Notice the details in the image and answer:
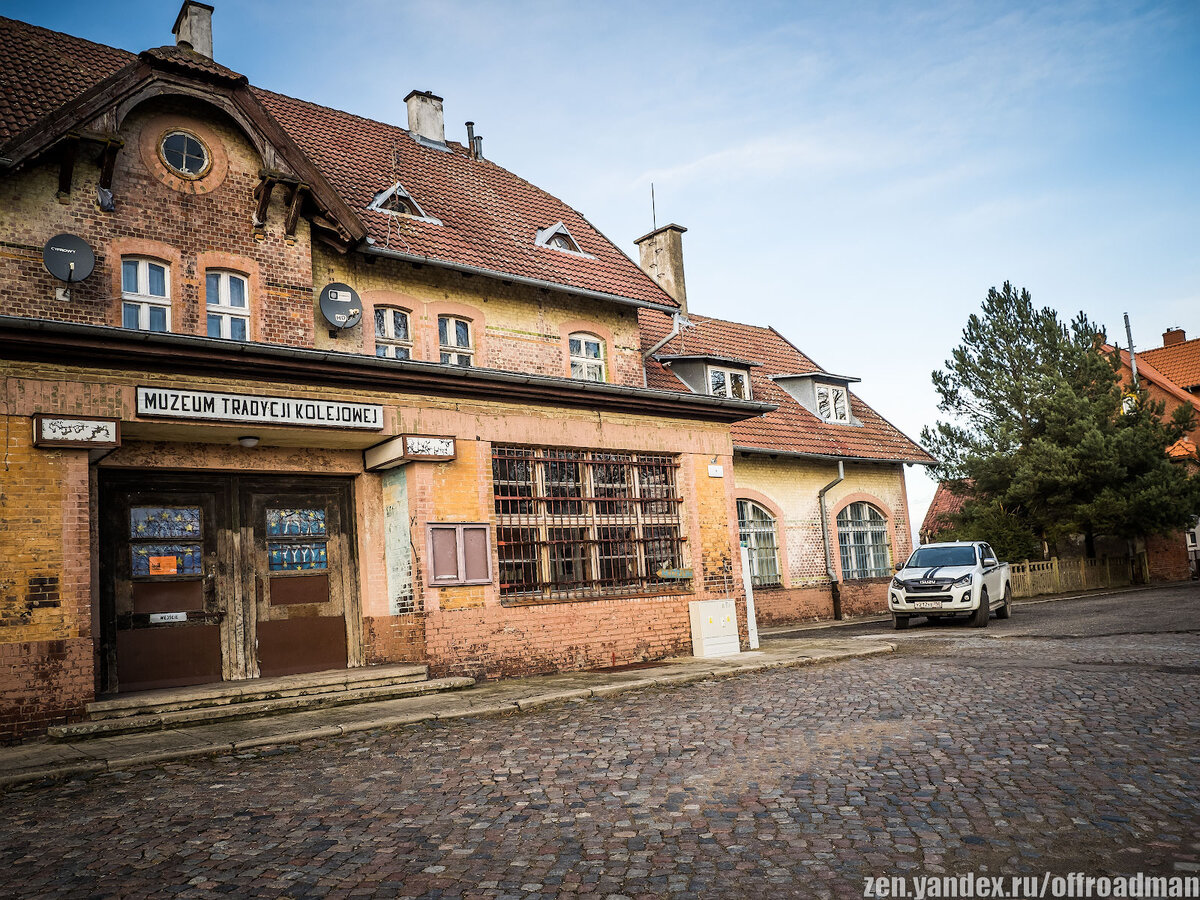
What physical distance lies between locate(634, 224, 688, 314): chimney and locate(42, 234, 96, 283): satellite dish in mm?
15177

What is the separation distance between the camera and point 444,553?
1276cm

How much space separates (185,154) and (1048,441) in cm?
2856

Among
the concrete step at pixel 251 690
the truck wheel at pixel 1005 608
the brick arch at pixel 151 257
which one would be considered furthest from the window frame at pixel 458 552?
the truck wheel at pixel 1005 608

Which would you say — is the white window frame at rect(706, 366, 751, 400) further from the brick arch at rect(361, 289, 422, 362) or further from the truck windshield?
the brick arch at rect(361, 289, 422, 362)

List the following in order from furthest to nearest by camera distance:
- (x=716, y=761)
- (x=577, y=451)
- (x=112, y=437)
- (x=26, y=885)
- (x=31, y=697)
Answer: (x=577, y=451) < (x=112, y=437) < (x=31, y=697) < (x=716, y=761) < (x=26, y=885)

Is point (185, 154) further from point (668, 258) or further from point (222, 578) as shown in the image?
point (668, 258)

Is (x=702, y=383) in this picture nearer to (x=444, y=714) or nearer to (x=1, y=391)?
(x=444, y=714)

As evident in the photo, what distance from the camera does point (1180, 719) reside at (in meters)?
7.77

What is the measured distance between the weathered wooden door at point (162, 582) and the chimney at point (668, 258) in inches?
578

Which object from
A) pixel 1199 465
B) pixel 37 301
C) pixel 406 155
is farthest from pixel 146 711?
pixel 1199 465

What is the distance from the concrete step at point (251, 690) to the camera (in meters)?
9.87

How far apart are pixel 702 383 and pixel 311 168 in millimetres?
11790

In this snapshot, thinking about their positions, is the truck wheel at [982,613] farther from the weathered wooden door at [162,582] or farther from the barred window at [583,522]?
the weathered wooden door at [162,582]

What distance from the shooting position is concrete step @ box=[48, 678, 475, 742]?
9.30m
